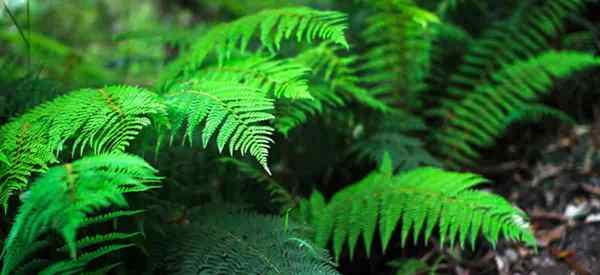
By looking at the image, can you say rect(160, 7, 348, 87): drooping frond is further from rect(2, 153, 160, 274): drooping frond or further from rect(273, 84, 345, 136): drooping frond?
rect(2, 153, 160, 274): drooping frond

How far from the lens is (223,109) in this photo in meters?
1.43

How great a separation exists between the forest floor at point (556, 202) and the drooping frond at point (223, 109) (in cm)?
117

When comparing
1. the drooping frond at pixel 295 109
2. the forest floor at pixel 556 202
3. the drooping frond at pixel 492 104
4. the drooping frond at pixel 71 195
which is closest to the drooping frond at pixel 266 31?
the drooping frond at pixel 295 109

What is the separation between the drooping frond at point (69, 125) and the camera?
4.44 feet

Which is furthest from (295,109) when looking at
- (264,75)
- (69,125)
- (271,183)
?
(69,125)

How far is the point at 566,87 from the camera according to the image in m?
2.79

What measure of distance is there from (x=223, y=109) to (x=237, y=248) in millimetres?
440

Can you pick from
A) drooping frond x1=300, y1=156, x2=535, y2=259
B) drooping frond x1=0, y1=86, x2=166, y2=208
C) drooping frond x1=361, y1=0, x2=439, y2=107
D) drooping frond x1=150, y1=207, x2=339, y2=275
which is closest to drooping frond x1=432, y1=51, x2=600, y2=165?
drooping frond x1=361, y1=0, x2=439, y2=107

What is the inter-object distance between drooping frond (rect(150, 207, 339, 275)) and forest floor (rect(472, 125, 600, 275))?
87 centimetres

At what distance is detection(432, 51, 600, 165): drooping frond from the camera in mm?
2402

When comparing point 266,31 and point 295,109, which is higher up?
point 266,31

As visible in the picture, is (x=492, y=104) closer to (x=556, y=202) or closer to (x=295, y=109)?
(x=556, y=202)

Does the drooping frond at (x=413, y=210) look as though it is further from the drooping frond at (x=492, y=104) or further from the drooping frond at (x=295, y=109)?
the drooping frond at (x=492, y=104)

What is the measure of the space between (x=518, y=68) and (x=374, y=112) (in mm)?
795
